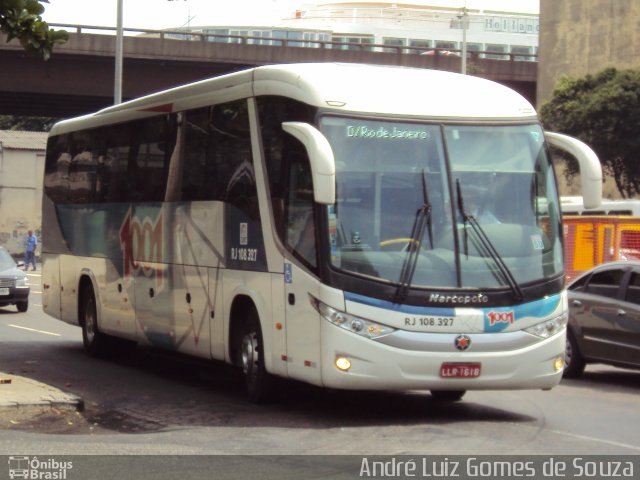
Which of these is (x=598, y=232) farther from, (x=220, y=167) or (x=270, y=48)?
(x=270, y=48)

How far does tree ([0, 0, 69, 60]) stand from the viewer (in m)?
12.2

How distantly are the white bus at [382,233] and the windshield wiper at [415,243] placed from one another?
0.01 m

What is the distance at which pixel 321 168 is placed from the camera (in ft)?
33.7

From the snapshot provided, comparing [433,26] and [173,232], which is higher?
[433,26]

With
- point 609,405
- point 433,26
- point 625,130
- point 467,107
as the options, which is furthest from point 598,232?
point 433,26

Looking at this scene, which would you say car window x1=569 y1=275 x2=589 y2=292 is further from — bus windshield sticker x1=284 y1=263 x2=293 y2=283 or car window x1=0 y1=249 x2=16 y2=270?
car window x1=0 y1=249 x2=16 y2=270

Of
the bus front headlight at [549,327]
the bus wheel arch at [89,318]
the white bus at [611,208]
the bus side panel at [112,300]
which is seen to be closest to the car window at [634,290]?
the bus front headlight at [549,327]

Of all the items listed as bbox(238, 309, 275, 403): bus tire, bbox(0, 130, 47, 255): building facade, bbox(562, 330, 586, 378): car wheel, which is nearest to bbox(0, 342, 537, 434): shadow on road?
bbox(238, 309, 275, 403): bus tire

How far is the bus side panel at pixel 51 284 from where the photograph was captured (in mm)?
19406

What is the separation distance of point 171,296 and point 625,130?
3279 cm

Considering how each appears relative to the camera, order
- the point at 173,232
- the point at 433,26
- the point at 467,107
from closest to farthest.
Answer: the point at 467,107 < the point at 173,232 < the point at 433,26

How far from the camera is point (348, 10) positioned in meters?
134

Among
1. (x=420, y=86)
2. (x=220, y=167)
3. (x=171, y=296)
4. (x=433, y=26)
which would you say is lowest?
(x=171, y=296)
